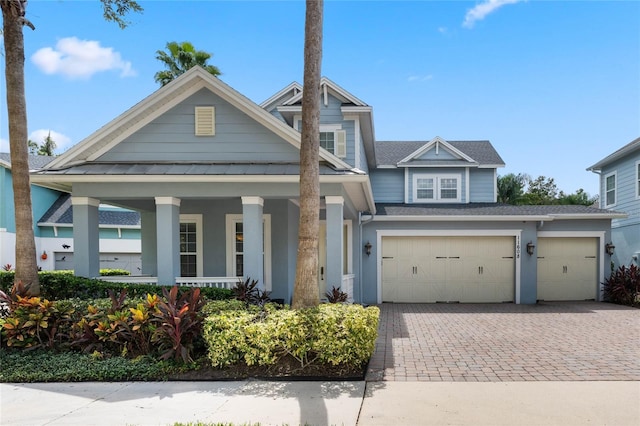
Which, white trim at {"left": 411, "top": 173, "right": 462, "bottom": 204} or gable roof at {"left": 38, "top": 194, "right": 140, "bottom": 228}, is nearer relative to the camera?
white trim at {"left": 411, "top": 173, "right": 462, "bottom": 204}

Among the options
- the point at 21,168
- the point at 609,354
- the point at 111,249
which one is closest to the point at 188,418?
the point at 21,168

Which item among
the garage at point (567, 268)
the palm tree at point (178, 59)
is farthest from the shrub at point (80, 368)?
the palm tree at point (178, 59)

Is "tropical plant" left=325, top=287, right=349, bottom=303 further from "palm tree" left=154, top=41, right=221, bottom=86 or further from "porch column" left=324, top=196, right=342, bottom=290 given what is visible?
"palm tree" left=154, top=41, right=221, bottom=86

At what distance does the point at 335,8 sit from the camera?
8492 millimetres

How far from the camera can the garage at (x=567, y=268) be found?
575 inches

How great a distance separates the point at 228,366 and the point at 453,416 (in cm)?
326

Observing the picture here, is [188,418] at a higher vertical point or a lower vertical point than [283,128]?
lower

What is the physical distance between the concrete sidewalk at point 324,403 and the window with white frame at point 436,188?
12.0 m

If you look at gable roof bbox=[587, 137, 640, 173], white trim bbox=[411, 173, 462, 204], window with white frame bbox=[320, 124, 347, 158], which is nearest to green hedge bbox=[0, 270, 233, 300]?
window with white frame bbox=[320, 124, 347, 158]

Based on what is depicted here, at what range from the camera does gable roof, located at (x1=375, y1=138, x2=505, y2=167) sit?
56.1 feet

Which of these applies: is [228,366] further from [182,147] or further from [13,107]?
[13,107]

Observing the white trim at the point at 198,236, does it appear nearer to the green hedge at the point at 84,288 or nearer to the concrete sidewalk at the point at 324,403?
the green hedge at the point at 84,288

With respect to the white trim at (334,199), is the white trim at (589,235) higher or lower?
lower

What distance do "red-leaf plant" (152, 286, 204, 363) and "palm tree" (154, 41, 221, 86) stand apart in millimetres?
17966
